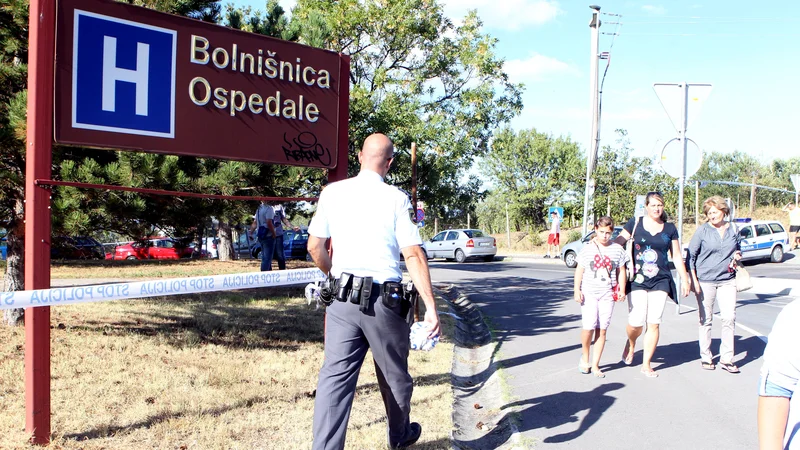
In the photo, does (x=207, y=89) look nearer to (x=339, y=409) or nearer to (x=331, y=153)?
(x=331, y=153)

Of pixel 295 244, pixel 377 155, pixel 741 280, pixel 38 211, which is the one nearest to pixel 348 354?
pixel 377 155

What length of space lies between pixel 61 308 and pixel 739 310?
11.1 meters

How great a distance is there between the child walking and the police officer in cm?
321

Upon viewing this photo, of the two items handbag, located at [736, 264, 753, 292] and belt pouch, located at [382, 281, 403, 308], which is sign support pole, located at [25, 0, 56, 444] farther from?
handbag, located at [736, 264, 753, 292]

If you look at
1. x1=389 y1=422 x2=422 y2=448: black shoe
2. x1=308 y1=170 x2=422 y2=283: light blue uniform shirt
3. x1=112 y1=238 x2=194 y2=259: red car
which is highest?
x1=308 y1=170 x2=422 y2=283: light blue uniform shirt

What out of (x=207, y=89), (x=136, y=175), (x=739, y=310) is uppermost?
(x=207, y=89)

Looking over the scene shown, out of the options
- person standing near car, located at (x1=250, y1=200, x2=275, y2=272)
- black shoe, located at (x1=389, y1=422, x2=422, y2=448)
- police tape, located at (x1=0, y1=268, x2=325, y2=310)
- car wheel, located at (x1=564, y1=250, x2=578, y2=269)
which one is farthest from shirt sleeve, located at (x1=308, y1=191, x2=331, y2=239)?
car wheel, located at (x1=564, y1=250, x2=578, y2=269)

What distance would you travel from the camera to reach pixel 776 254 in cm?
2292

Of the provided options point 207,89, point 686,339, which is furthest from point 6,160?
point 686,339

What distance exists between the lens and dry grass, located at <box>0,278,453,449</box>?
13.8ft

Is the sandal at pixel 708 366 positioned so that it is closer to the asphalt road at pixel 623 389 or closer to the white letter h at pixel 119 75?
the asphalt road at pixel 623 389

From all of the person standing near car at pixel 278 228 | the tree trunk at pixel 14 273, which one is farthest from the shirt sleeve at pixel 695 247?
the tree trunk at pixel 14 273

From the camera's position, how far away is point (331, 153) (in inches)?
212

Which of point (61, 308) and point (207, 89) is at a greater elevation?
point (207, 89)
